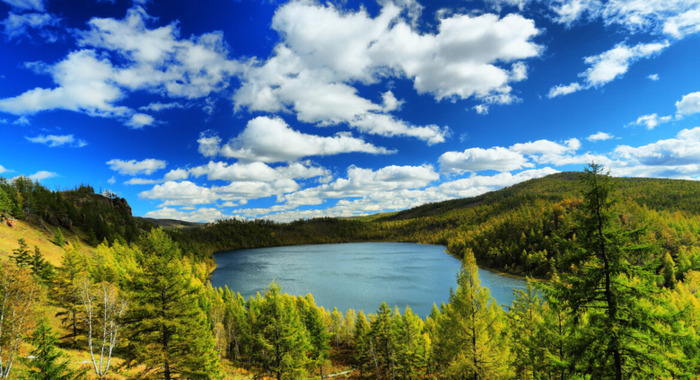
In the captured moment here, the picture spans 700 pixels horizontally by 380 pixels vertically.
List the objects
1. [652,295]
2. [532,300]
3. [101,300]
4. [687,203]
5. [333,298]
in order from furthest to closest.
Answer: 1. [687,203]
2. [333,298]
3. [101,300]
4. [532,300]
5. [652,295]

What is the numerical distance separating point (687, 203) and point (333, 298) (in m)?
207

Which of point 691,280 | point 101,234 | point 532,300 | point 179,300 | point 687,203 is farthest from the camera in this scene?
point 687,203

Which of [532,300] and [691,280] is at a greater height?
[532,300]

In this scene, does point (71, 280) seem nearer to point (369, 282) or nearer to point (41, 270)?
point (41, 270)

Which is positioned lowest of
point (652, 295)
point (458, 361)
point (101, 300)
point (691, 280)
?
point (691, 280)

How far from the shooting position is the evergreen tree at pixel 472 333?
23.2m

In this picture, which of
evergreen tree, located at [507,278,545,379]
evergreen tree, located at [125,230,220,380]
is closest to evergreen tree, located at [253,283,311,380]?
evergreen tree, located at [125,230,220,380]

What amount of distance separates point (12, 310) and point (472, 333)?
34.1 metres

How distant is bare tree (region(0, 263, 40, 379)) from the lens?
19547 millimetres

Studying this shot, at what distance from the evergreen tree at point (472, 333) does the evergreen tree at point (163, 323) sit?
1938cm

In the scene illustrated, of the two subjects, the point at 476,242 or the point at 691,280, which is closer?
the point at 691,280

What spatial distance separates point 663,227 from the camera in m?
102

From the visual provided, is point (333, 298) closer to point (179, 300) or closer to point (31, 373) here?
point (179, 300)

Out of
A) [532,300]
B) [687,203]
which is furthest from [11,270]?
[687,203]
